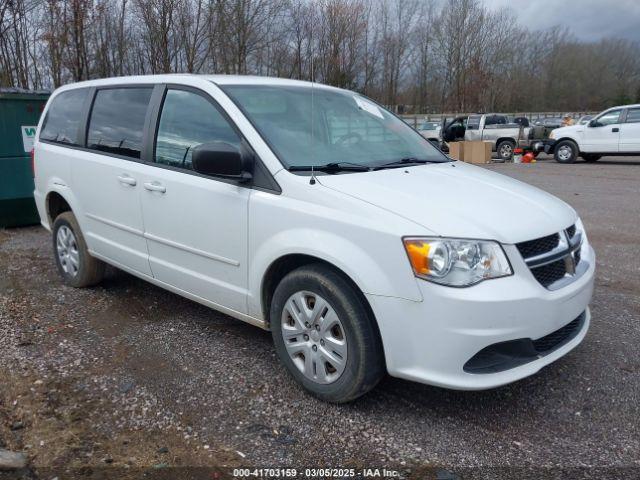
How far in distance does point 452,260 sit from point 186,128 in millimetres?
2068

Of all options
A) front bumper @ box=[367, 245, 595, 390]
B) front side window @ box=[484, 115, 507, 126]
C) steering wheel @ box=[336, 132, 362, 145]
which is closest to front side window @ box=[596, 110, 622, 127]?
front side window @ box=[484, 115, 507, 126]

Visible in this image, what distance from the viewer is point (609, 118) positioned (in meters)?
17.4

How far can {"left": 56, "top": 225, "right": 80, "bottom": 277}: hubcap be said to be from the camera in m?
4.89

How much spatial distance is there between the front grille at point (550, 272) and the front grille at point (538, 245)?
2.9 inches

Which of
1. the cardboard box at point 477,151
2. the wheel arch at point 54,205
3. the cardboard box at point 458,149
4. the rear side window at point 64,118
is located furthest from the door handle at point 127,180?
the cardboard box at point 477,151

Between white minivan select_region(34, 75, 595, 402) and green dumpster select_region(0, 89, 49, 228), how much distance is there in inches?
143

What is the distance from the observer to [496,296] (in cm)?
252

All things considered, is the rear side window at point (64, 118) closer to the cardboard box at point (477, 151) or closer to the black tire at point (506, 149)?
the cardboard box at point (477, 151)

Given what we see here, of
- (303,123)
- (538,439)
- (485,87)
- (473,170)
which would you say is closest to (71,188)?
(303,123)

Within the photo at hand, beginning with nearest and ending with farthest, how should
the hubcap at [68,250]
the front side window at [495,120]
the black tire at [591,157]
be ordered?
the hubcap at [68,250], the black tire at [591,157], the front side window at [495,120]

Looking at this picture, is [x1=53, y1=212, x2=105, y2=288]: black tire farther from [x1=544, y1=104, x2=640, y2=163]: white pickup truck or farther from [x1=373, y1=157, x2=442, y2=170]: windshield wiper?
[x1=544, y1=104, x2=640, y2=163]: white pickup truck

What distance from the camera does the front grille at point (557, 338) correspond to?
9.27 ft

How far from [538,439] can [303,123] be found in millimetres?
2252

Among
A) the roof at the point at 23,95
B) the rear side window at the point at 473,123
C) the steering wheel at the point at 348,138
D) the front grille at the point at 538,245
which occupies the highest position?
the rear side window at the point at 473,123
